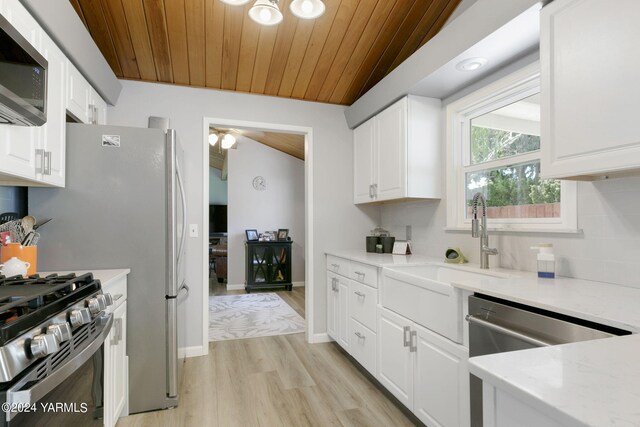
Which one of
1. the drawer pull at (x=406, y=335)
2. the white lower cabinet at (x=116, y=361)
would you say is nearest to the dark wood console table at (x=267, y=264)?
the white lower cabinet at (x=116, y=361)

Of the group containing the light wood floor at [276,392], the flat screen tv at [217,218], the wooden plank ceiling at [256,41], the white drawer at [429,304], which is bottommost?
the light wood floor at [276,392]

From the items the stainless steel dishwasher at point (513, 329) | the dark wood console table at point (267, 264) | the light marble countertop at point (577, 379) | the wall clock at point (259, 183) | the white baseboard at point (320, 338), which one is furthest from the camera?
the wall clock at point (259, 183)

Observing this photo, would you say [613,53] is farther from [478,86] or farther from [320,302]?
[320,302]

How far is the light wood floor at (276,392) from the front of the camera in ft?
6.75

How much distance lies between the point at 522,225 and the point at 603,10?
112cm

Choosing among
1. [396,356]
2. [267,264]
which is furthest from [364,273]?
[267,264]

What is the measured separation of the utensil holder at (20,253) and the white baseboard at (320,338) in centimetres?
235

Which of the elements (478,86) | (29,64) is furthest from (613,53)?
(29,64)

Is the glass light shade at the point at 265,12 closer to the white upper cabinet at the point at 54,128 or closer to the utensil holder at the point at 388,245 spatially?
the white upper cabinet at the point at 54,128

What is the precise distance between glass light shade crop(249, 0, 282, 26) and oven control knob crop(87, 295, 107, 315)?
1742 mm

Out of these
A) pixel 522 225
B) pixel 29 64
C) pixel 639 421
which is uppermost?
pixel 29 64

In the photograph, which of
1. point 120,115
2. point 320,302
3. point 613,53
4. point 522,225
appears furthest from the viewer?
point 320,302

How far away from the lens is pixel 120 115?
2918 mm

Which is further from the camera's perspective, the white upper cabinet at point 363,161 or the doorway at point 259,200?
the doorway at point 259,200
